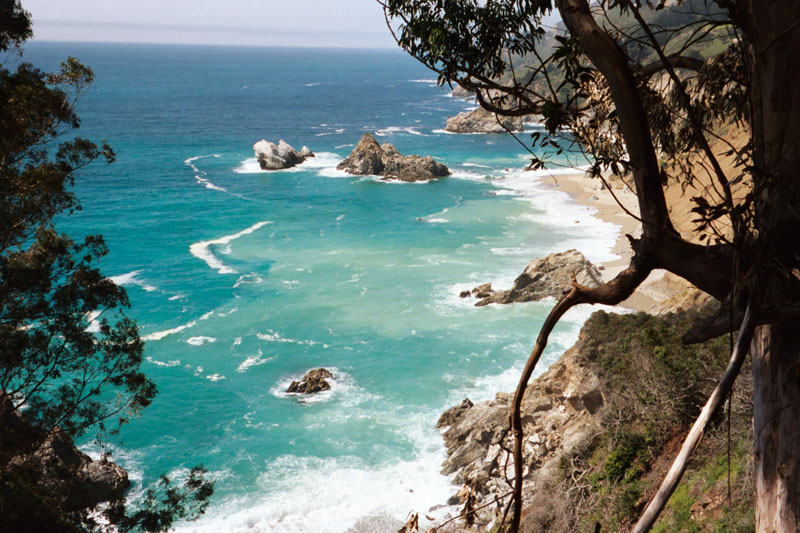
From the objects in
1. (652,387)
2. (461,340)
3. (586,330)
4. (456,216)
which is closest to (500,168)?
(456,216)

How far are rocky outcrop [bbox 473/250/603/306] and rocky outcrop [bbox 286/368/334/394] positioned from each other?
11887 millimetres

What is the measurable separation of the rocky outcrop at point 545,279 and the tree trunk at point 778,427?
3320 cm

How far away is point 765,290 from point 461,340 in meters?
29.8

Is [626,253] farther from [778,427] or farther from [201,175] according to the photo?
[201,175]

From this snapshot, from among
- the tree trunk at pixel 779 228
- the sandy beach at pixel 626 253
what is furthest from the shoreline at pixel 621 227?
the tree trunk at pixel 779 228

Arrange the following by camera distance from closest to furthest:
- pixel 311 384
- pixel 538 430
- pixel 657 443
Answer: pixel 657 443 → pixel 538 430 → pixel 311 384

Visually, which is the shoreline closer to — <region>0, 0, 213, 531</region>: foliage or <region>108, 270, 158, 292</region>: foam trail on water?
<region>0, 0, 213, 531</region>: foliage

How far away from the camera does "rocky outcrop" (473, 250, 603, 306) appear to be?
3684 centimetres

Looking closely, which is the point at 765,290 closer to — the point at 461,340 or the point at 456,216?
the point at 461,340

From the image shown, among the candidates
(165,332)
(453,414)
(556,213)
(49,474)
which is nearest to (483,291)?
(453,414)

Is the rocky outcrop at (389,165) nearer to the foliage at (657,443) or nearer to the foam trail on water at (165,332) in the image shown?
the foam trail on water at (165,332)

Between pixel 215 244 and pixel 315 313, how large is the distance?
17082 millimetres

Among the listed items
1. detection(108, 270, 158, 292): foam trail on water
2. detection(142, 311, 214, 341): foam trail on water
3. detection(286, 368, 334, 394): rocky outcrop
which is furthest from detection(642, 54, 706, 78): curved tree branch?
detection(108, 270, 158, 292): foam trail on water

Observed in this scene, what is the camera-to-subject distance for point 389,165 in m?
76.7
